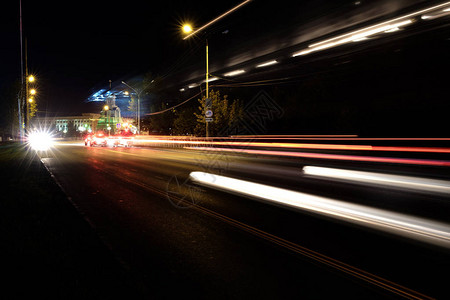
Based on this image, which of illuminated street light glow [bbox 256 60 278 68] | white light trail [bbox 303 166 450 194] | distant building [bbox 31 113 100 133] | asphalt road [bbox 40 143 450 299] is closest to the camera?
asphalt road [bbox 40 143 450 299]

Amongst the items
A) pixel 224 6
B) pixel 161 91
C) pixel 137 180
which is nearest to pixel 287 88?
pixel 224 6

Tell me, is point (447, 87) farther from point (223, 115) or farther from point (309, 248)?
point (309, 248)

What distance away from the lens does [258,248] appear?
14.3ft

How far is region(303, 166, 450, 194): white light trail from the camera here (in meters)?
8.80

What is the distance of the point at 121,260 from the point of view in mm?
3867

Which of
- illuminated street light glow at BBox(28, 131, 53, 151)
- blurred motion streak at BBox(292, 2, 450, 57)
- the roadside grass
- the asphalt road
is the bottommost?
the asphalt road

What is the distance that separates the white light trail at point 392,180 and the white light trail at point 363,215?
3666 millimetres

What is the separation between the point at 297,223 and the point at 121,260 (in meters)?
3.13

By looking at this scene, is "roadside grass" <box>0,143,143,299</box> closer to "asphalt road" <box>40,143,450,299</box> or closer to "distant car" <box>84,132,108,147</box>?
"asphalt road" <box>40,143,450,299</box>

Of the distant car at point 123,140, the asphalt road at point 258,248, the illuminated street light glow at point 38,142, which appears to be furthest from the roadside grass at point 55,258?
the distant car at point 123,140

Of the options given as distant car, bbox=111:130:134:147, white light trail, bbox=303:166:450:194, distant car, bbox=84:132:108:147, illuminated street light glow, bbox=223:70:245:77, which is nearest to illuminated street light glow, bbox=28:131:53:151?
distant car, bbox=84:132:108:147

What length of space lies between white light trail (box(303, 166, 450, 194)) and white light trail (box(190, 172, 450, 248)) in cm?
367

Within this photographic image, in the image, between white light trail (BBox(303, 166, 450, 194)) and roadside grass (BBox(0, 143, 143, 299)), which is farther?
white light trail (BBox(303, 166, 450, 194))

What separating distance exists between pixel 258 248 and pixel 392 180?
282 inches
